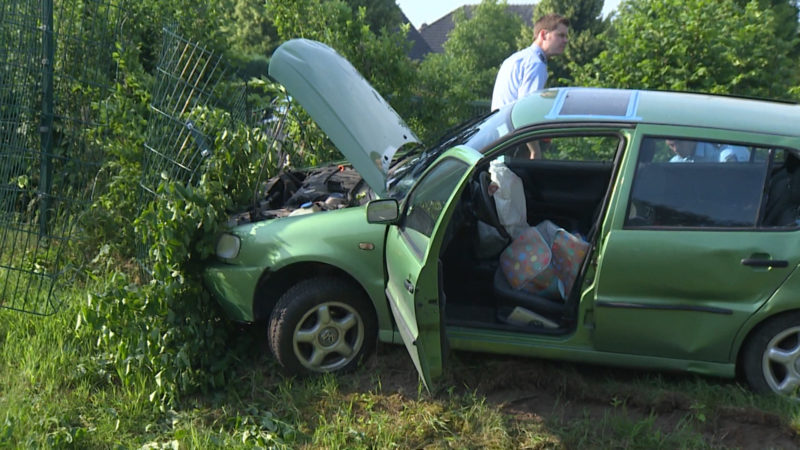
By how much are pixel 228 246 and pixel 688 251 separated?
8.21ft

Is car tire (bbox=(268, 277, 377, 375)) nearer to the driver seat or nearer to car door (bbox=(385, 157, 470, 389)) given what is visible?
car door (bbox=(385, 157, 470, 389))

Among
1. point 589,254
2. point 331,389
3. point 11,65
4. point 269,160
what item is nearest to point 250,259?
point 331,389

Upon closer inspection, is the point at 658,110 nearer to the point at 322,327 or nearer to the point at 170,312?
the point at 322,327

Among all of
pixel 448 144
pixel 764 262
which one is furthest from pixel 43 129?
pixel 764 262

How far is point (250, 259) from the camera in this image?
4062 millimetres

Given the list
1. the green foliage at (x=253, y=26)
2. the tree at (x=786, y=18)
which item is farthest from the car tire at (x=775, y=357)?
the green foliage at (x=253, y=26)

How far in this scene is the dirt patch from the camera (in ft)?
11.8

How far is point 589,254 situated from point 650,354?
25.1 inches

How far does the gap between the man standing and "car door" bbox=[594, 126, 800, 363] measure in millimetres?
2245

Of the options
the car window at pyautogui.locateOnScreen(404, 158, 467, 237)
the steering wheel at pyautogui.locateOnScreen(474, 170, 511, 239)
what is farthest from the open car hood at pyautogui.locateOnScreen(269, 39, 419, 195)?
the steering wheel at pyautogui.locateOnScreen(474, 170, 511, 239)

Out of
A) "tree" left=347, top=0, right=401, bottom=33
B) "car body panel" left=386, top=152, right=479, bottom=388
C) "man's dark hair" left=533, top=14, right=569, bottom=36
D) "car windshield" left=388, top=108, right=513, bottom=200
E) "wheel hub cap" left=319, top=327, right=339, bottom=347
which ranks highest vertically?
"tree" left=347, top=0, right=401, bottom=33

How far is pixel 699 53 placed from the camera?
7.35 m

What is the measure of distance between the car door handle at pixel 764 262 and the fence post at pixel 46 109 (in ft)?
15.0

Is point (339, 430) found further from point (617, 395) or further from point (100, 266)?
point (100, 266)
